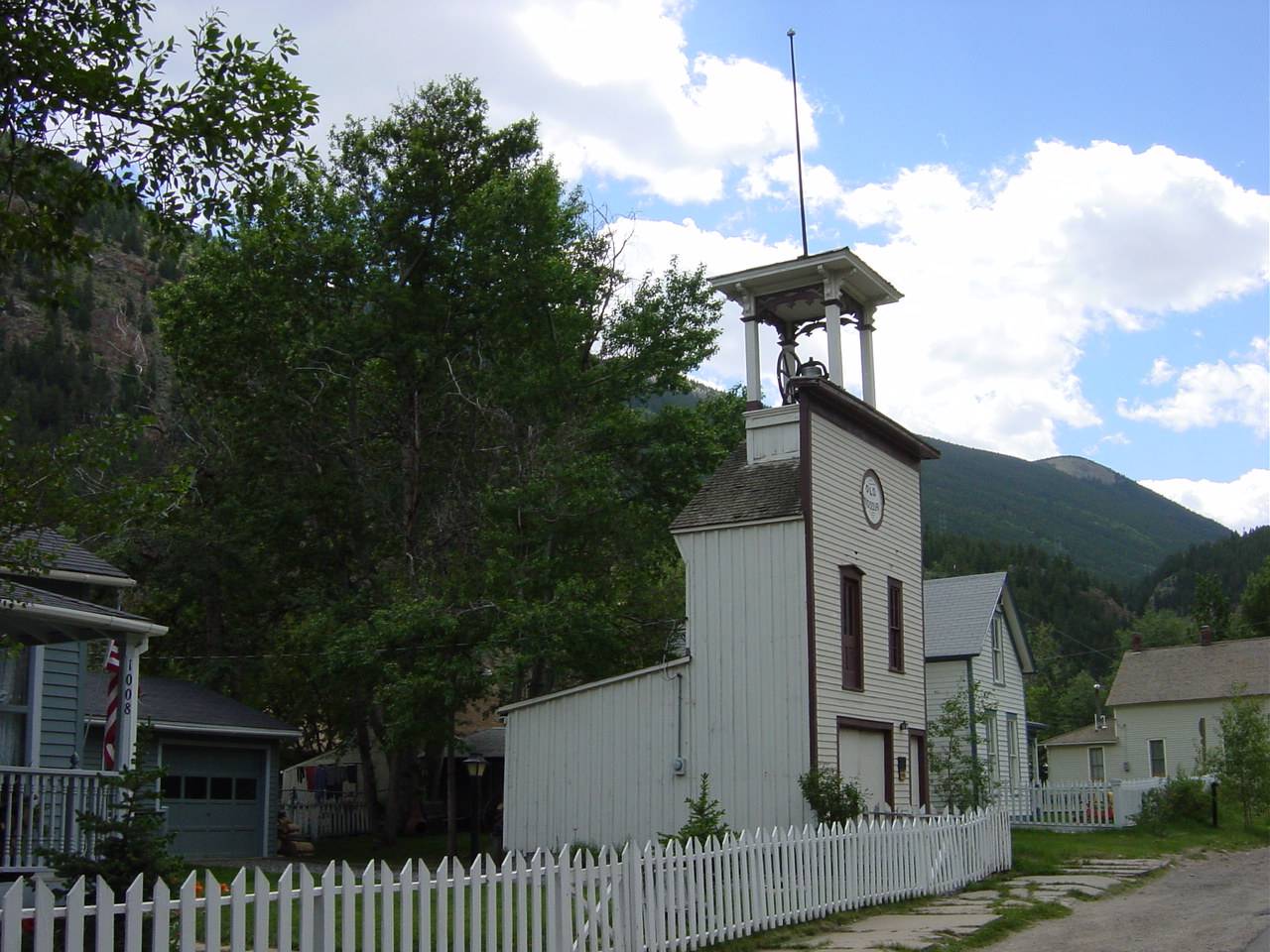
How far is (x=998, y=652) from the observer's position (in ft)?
121

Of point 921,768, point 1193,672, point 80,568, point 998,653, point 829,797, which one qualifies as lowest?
point 829,797

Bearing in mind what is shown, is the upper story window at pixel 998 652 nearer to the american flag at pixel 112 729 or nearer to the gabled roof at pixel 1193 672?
the gabled roof at pixel 1193 672

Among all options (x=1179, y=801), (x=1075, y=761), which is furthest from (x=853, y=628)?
(x=1075, y=761)

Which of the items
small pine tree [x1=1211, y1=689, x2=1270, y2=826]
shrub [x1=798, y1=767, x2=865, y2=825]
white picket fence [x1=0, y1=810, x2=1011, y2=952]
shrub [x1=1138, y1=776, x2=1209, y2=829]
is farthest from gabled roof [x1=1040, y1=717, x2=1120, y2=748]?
white picket fence [x1=0, y1=810, x2=1011, y2=952]

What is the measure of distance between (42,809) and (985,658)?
27160 mm

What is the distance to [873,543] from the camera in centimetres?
2397

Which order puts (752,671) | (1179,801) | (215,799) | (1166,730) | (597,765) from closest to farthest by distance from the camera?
1. (752,671)
2. (597,765)
3. (215,799)
4. (1179,801)
5. (1166,730)

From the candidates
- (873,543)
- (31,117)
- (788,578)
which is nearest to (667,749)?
(788,578)

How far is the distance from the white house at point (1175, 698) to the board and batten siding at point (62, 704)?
41724mm

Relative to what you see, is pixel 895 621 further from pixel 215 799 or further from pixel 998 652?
pixel 215 799

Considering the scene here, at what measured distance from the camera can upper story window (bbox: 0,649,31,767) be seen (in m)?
16.3

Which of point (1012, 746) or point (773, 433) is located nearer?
point (773, 433)

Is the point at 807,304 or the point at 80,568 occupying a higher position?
the point at 807,304

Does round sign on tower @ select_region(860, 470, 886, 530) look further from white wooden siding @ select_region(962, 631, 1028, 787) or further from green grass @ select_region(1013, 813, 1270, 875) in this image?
A: white wooden siding @ select_region(962, 631, 1028, 787)
